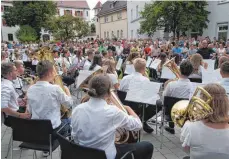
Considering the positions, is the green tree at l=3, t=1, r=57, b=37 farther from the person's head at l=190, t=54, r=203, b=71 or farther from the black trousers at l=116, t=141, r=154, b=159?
the black trousers at l=116, t=141, r=154, b=159

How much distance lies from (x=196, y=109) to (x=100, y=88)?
2.87 feet

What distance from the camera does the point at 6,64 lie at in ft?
11.9

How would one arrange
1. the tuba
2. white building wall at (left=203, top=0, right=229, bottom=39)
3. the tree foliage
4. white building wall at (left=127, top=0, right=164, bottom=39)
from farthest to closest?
1. white building wall at (left=127, top=0, right=164, bottom=39)
2. the tree foliage
3. white building wall at (left=203, top=0, right=229, bottom=39)
4. the tuba

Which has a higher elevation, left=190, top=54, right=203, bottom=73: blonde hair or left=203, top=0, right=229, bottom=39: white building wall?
left=203, top=0, right=229, bottom=39: white building wall

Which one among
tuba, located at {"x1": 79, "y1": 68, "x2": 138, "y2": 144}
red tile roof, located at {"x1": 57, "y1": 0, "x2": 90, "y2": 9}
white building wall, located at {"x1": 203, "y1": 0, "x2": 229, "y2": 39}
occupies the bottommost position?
tuba, located at {"x1": 79, "y1": 68, "x2": 138, "y2": 144}

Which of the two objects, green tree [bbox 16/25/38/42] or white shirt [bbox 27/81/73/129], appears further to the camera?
green tree [bbox 16/25/38/42]

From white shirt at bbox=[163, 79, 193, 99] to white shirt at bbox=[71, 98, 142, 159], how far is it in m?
1.86

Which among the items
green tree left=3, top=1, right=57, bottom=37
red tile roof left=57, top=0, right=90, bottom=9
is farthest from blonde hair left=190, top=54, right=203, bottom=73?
red tile roof left=57, top=0, right=90, bottom=9

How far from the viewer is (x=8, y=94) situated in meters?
3.36

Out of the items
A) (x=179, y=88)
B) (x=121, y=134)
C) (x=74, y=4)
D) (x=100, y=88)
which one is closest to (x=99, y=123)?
(x=100, y=88)

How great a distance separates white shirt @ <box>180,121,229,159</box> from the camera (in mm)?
2033

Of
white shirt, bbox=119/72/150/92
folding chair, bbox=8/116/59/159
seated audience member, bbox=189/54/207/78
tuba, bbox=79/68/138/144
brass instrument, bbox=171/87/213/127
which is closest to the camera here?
brass instrument, bbox=171/87/213/127

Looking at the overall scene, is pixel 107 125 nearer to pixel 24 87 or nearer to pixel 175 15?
pixel 24 87

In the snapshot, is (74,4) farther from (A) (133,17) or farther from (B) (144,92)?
(B) (144,92)
